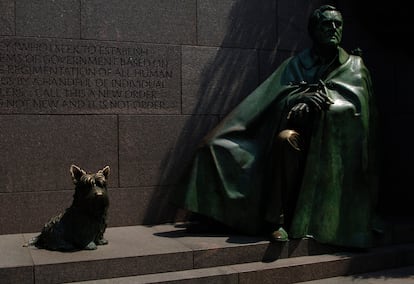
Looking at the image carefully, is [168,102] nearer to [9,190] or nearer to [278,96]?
[278,96]

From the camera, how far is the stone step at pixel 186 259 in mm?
4559

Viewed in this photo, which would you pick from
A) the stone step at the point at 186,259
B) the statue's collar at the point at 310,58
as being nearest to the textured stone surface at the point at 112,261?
the stone step at the point at 186,259

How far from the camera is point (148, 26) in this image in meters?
6.61

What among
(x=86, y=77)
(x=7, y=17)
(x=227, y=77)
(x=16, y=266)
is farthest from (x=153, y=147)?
(x=16, y=266)

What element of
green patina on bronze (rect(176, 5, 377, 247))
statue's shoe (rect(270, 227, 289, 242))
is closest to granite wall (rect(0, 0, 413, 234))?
green patina on bronze (rect(176, 5, 377, 247))

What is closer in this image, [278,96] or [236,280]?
[236,280]

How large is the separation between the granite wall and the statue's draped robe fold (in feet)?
3.69

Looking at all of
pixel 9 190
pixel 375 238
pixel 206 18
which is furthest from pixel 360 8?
pixel 9 190

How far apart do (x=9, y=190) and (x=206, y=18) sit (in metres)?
3.16

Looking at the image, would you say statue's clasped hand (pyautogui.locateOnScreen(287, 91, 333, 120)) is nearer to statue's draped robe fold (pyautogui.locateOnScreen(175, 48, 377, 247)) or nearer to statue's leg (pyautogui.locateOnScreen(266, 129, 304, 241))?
statue's draped robe fold (pyautogui.locateOnScreen(175, 48, 377, 247))

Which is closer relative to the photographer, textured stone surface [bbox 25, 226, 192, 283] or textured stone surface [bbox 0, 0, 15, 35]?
textured stone surface [bbox 25, 226, 192, 283]

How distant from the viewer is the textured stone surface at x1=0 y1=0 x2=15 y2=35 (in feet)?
19.8

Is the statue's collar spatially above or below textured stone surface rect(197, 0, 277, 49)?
below

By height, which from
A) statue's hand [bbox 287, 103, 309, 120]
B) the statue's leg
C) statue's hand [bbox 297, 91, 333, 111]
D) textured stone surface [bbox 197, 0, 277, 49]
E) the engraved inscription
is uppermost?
textured stone surface [bbox 197, 0, 277, 49]
